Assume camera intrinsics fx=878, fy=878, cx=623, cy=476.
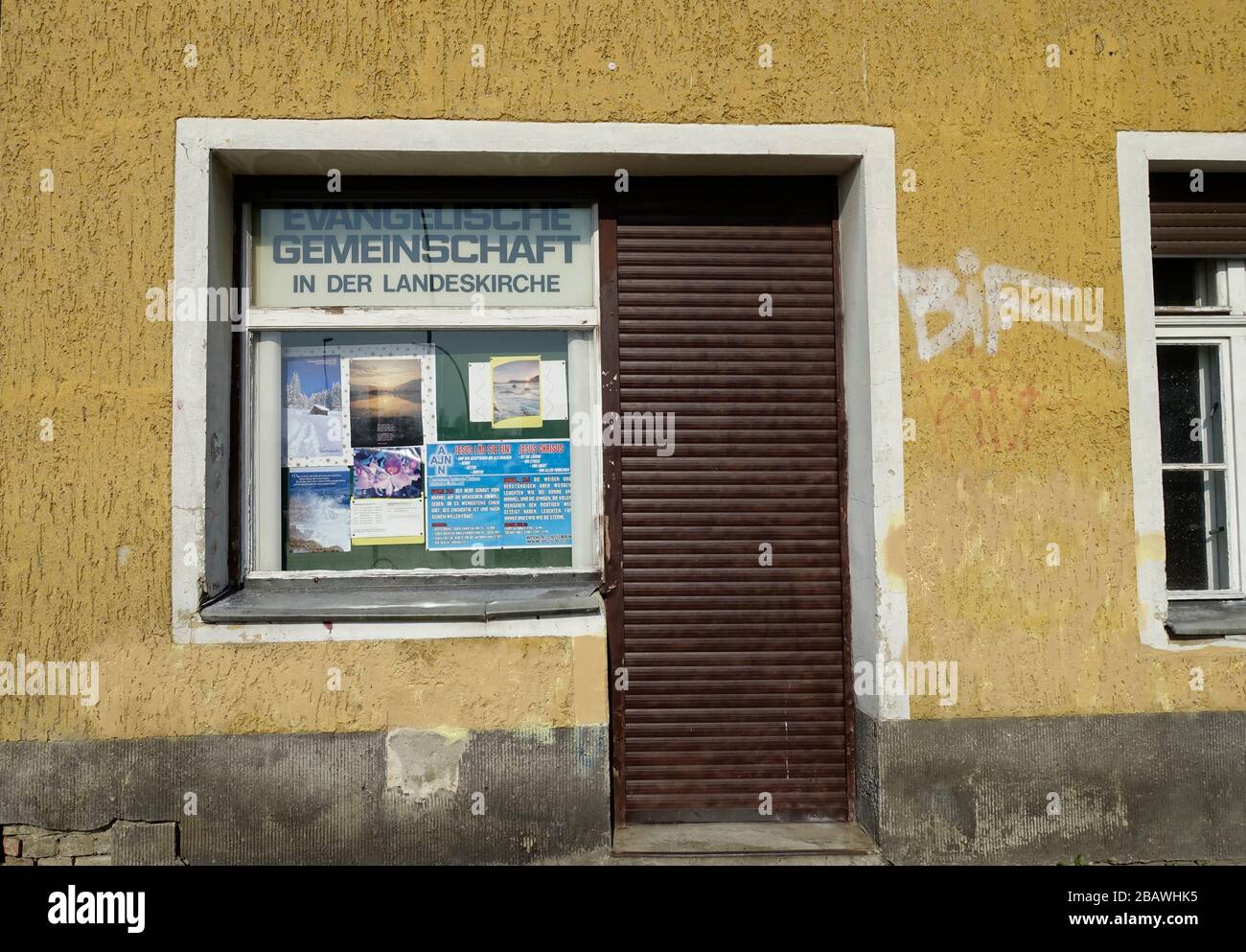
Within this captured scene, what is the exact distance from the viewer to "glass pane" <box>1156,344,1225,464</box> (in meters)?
4.35

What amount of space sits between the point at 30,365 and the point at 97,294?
1.36 ft

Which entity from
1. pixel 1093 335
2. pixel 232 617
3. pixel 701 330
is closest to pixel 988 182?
pixel 1093 335

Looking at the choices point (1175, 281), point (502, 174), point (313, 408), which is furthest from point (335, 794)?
point (1175, 281)

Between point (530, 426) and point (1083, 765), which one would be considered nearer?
point (1083, 765)

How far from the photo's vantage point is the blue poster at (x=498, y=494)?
424 centimetres

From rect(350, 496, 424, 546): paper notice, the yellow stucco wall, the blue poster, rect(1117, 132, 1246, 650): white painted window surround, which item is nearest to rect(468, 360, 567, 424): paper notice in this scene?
the blue poster

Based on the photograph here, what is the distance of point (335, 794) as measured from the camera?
12.5 feet

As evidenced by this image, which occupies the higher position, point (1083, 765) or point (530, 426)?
point (530, 426)

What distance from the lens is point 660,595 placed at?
4.24m

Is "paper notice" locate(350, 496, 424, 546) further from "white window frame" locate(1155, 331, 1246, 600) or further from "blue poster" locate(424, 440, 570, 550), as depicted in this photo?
"white window frame" locate(1155, 331, 1246, 600)

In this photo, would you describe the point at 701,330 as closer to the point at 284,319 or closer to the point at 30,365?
the point at 284,319

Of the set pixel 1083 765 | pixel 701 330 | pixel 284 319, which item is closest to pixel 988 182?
pixel 701 330

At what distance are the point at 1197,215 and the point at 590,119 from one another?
3.00 metres
